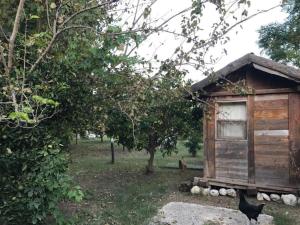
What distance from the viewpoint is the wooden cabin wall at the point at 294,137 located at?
30.9ft

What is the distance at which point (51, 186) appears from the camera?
15.0 feet

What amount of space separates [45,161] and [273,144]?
6.69 m

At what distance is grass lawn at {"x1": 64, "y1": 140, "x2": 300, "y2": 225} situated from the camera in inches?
316

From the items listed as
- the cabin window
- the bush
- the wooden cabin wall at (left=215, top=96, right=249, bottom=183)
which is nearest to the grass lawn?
the wooden cabin wall at (left=215, top=96, right=249, bottom=183)

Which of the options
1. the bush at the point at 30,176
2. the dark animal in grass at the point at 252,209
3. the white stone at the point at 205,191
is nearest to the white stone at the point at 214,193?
the white stone at the point at 205,191

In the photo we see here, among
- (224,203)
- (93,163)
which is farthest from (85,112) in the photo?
(93,163)

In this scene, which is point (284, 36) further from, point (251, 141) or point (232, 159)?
point (232, 159)

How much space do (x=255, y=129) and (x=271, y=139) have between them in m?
0.48

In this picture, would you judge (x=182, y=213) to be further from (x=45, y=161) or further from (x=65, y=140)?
A: (x=45, y=161)

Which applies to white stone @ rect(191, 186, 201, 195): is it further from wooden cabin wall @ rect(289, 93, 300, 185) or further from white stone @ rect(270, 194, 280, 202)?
wooden cabin wall @ rect(289, 93, 300, 185)

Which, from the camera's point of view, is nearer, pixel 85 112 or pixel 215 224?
pixel 85 112

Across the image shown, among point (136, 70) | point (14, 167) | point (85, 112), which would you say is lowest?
point (14, 167)

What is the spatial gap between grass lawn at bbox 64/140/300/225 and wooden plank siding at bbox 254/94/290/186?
0.78 metres

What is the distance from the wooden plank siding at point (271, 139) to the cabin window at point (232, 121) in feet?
1.18
